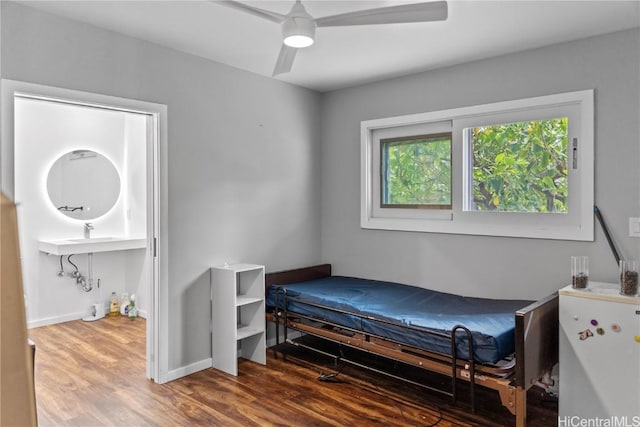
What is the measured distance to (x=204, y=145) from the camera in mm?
3477

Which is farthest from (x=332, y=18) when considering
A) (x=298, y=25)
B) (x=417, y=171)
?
(x=417, y=171)

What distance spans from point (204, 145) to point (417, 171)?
1.87 m

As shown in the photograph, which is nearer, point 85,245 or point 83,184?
point 85,245

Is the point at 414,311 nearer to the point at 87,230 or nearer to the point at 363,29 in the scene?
the point at 363,29

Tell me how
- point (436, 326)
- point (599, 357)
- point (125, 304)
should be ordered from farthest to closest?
point (125, 304) → point (436, 326) → point (599, 357)

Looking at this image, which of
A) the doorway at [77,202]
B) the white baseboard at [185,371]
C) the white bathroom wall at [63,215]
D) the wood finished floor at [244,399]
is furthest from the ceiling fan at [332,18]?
the white bathroom wall at [63,215]

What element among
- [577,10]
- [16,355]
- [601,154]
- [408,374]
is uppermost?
[577,10]

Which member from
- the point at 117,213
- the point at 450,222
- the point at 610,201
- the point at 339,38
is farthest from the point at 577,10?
the point at 117,213

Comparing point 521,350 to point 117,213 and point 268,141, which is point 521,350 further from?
point 117,213

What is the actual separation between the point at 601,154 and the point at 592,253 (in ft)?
2.16

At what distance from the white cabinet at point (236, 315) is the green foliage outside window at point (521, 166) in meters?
1.97

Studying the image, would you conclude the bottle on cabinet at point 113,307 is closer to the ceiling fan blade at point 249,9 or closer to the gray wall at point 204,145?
the gray wall at point 204,145

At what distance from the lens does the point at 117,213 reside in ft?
16.9

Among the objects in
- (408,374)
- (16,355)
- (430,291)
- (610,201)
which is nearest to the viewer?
(16,355)
